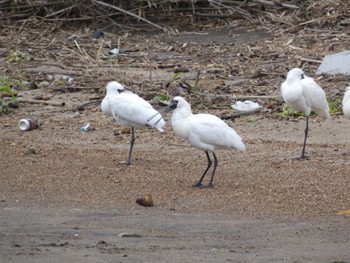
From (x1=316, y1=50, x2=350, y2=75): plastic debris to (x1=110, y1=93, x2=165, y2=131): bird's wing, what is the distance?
452 cm

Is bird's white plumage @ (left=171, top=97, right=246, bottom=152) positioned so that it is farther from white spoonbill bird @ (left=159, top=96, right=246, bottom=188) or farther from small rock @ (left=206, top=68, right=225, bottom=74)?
small rock @ (left=206, top=68, right=225, bottom=74)

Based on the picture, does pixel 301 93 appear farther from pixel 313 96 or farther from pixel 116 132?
pixel 116 132

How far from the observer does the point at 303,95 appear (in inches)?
464

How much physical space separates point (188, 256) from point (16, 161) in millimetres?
4483

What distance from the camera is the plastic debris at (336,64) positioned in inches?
598

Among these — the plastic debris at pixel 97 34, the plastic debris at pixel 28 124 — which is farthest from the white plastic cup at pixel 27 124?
the plastic debris at pixel 97 34

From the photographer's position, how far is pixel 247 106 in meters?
13.8

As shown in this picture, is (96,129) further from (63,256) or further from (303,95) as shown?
(63,256)

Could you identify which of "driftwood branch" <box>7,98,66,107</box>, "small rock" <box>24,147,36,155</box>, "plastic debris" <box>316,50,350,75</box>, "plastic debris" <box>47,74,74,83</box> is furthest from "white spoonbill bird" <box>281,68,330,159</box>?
"plastic debris" <box>47,74,74,83</box>

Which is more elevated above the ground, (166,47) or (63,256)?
(63,256)

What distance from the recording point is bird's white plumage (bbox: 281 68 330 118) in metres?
11.8

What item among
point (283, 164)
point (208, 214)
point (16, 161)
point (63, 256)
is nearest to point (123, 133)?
point (16, 161)

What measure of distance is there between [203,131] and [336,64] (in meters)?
5.58

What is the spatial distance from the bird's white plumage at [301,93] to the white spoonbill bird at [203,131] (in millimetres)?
1696
